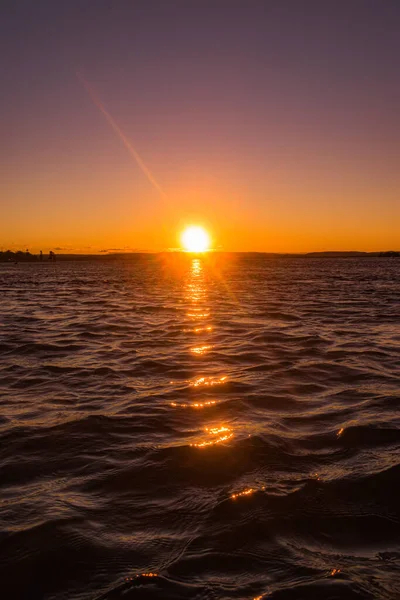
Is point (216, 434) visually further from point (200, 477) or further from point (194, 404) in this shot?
point (194, 404)

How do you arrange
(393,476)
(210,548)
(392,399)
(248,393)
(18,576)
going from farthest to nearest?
(248,393), (392,399), (393,476), (210,548), (18,576)

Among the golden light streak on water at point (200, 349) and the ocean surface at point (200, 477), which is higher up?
the ocean surface at point (200, 477)

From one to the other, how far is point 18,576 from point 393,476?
3.36m

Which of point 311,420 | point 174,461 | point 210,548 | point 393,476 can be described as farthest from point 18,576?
point 311,420

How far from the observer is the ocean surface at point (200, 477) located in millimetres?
Result: 3029

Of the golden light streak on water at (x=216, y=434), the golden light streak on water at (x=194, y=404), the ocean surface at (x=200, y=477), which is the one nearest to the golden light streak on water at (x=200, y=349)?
the ocean surface at (x=200, y=477)

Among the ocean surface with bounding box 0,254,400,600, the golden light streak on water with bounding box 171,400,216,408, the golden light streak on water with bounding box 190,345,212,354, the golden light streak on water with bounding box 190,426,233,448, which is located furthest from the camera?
the golden light streak on water with bounding box 190,345,212,354

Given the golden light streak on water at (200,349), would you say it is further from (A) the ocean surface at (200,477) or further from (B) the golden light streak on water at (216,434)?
(B) the golden light streak on water at (216,434)

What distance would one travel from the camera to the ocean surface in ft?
9.94

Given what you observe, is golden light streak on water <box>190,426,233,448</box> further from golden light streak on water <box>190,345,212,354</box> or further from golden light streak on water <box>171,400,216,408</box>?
golden light streak on water <box>190,345,212,354</box>

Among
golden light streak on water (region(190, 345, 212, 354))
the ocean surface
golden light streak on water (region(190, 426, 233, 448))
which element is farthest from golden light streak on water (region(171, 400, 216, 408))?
golden light streak on water (region(190, 345, 212, 354))

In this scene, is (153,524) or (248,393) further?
(248,393)

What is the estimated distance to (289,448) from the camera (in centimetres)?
504

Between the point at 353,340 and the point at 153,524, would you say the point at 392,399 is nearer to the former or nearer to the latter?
the point at 153,524
